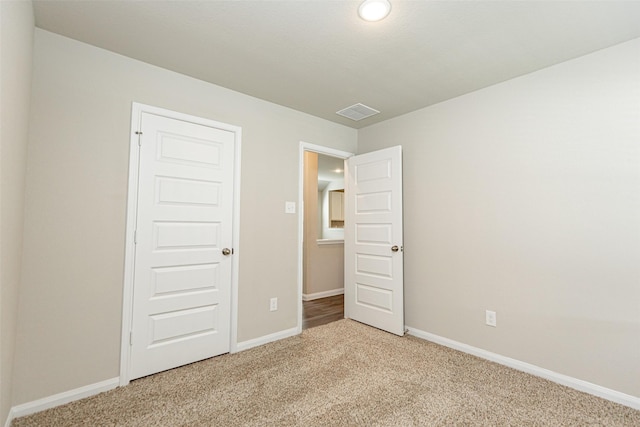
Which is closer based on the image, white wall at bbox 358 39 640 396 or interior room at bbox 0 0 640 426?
interior room at bbox 0 0 640 426

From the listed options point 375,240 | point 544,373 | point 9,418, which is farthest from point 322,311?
point 9,418

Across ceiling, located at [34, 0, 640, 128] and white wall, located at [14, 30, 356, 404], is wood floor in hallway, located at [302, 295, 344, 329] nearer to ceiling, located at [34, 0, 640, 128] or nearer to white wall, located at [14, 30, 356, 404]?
white wall, located at [14, 30, 356, 404]

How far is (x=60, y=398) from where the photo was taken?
6.33 ft

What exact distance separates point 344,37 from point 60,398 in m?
3.07

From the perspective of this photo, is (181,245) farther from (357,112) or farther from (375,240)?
(357,112)

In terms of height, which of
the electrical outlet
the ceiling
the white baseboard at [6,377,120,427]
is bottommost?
the white baseboard at [6,377,120,427]

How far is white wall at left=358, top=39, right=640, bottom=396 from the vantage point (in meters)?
2.03

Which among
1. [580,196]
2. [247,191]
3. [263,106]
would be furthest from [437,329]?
[263,106]

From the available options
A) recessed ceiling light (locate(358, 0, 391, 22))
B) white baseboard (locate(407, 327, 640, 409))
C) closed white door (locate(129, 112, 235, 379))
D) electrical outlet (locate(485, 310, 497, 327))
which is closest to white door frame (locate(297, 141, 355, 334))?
closed white door (locate(129, 112, 235, 379))

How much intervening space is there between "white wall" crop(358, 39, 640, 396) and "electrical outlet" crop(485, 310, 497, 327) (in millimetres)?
43

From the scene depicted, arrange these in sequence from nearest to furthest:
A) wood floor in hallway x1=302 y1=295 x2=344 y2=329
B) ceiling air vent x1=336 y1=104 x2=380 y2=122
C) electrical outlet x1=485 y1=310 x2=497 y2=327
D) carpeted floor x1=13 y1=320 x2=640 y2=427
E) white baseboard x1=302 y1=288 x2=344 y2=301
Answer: carpeted floor x1=13 y1=320 x2=640 y2=427 → electrical outlet x1=485 y1=310 x2=497 y2=327 → ceiling air vent x1=336 y1=104 x2=380 y2=122 → wood floor in hallway x1=302 y1=295 x2=344 y2=329 → white baseboard x1=302 y1=288 x2=344 y2=301

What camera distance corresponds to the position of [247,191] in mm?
2883

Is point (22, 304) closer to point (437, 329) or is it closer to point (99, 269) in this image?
point (99, 269)

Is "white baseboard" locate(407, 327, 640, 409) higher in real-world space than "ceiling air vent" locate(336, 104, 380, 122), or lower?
lower
